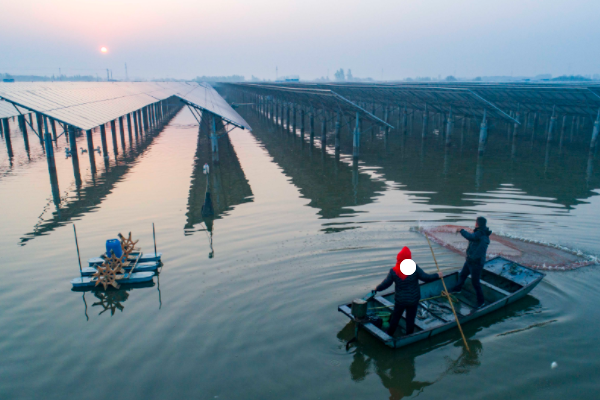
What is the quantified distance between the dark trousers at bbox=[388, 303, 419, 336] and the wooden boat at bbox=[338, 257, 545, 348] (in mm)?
184

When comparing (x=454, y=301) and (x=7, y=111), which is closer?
(x=454, y=301)

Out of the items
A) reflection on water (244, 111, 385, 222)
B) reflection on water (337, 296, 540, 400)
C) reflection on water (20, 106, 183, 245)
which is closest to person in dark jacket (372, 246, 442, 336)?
reflection on water (337, 296, 540, 400)

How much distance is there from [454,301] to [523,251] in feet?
14.9

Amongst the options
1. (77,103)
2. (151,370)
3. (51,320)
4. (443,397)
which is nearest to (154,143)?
(77,103)

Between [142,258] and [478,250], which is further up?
[478,250]

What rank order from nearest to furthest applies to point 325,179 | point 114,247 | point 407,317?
point 407,317
point 114,247
point 325,179

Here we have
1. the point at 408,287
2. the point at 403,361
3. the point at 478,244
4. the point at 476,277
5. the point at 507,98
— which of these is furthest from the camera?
the point at 507,98

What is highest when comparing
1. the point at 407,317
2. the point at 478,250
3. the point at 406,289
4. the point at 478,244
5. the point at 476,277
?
the point at 478,244

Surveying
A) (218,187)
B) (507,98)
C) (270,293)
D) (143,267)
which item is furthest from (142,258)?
(507,98)

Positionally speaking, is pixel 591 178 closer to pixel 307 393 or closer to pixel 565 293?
pixel 565 293

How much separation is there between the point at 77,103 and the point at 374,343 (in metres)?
30.4

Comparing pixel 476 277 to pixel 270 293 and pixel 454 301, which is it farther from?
pixel 270 293

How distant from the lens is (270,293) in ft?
32.4

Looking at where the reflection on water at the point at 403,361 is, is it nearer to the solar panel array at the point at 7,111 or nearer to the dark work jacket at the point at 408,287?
the dark work jacket at the point at 408,287
